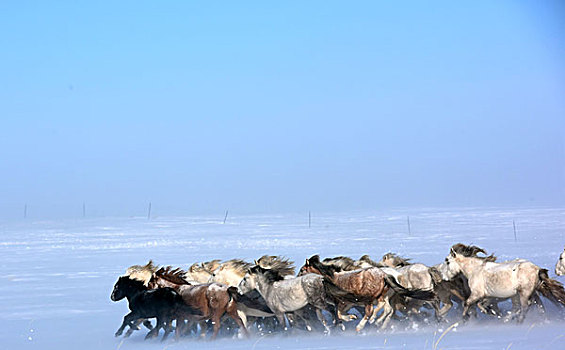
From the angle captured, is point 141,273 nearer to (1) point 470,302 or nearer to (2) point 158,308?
(2) point 158,308

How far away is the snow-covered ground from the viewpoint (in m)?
8.66

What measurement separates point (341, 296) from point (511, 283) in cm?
205

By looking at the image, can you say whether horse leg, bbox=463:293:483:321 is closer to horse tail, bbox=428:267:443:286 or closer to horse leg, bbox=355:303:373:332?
horse tail, bbox=428:267:443:286

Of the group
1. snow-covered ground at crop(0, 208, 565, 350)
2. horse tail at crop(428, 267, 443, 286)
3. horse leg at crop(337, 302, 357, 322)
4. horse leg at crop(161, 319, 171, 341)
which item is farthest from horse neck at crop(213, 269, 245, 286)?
horse tail at crop(428, 267, 443, 286)

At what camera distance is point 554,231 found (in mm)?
22969

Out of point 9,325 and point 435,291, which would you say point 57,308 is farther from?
point 435,291

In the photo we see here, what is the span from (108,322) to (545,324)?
5.87 meters

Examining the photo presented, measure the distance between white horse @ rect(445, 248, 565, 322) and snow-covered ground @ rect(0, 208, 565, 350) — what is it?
259mm

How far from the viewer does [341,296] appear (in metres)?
8.90

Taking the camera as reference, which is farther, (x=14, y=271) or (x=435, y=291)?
(x=14, y=271)

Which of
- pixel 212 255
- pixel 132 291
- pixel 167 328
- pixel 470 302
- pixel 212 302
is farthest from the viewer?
pixel 212 255

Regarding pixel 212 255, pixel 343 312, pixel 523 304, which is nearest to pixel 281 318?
pixel 343 312

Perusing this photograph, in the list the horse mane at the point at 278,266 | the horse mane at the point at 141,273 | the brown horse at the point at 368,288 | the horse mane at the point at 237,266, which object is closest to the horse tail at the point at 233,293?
the horse mane at the point at 278,266

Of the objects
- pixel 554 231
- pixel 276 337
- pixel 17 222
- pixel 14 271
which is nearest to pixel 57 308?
pixel 276 337
